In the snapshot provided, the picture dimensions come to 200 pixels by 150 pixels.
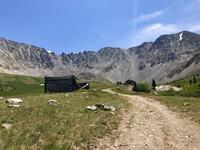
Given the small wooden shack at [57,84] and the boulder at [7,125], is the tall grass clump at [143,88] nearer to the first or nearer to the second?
the small wooden shack at [57,84]

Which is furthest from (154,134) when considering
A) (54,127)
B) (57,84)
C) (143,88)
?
(143,88)

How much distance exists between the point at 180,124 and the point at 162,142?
6.43 m

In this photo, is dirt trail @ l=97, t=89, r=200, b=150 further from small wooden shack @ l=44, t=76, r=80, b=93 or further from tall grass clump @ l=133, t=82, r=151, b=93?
small wooden shack @ l=44, t=76, r=80, b=93

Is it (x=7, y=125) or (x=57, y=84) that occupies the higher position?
(x=57, y=84)

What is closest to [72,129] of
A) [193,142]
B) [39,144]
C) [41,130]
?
[41,130]

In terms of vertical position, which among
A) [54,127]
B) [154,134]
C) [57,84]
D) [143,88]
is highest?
[57,84]

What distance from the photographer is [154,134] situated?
26.1 meters

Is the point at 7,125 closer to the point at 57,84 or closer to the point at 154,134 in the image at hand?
the point at 154,134

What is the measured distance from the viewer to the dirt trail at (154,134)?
913 inches

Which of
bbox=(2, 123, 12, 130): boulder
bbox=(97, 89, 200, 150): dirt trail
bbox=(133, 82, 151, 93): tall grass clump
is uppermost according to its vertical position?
bbox=(133, 82, 151, 93): tall grass clump

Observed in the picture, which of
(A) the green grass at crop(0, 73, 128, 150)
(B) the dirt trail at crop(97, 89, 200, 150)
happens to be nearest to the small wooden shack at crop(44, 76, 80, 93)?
(A) the green grass at crop(0, 73, 128, 150)

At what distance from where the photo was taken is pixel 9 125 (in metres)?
27.5

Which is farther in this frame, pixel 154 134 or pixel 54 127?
pixel 54 127

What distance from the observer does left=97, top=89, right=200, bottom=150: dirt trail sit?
23.2 metres
